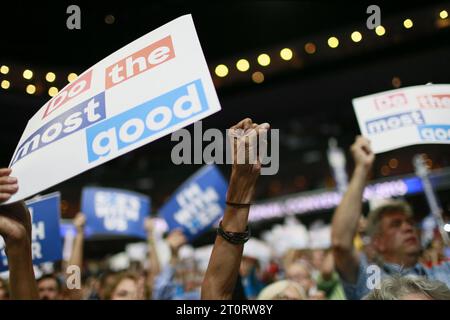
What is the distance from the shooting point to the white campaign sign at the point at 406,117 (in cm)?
208

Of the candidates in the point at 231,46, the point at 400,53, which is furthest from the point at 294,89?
the point at 231,46

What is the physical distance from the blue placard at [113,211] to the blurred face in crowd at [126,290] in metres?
1.26

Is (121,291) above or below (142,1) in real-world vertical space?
below

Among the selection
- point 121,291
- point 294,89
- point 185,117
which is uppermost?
point 294,89

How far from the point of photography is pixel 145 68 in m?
1.60

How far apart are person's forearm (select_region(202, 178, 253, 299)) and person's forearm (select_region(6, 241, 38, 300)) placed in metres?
0.58

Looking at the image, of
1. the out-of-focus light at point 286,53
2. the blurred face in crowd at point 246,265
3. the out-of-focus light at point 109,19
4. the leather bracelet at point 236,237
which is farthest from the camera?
the out-of-focus light at point 286,53

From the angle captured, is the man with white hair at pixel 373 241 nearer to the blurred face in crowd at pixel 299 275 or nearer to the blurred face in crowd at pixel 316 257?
the blurred face in crowd at pixel 299 275

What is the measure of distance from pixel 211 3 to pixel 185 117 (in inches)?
111

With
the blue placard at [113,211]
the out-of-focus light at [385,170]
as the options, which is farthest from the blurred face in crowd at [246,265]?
the out-of-focus light at [385,170]

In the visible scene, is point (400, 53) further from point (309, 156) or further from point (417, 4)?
point (309, 156)

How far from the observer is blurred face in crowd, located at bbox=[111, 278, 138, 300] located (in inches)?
107

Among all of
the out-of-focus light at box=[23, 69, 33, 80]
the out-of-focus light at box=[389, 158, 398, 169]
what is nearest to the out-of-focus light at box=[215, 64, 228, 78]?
the out-of-focus light at box=[23, 69, 33, 80]
